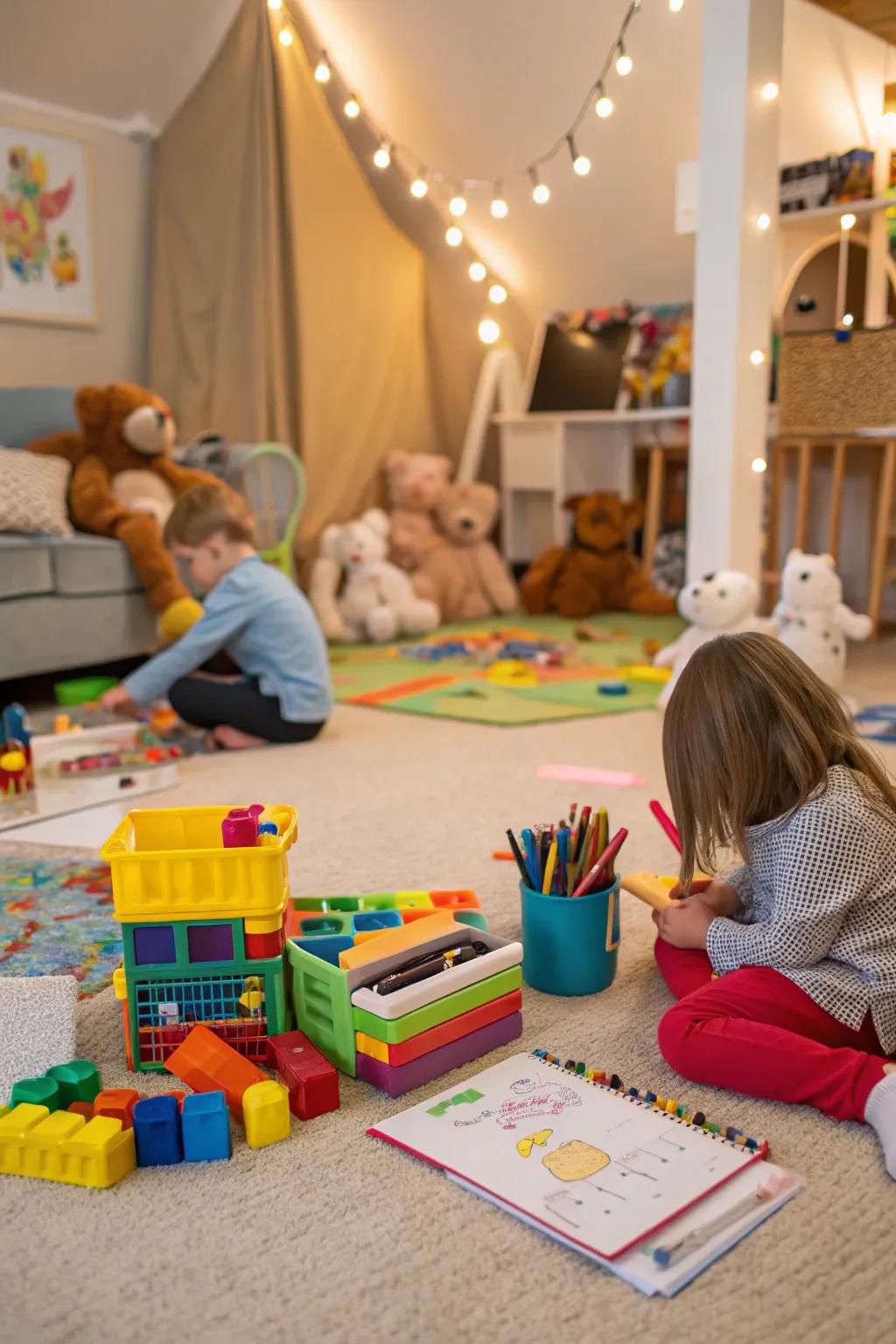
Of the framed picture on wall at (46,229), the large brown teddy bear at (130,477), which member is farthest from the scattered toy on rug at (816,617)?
the framed picture on wall at (46,229)

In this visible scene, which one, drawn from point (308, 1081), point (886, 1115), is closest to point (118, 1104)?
point (308, 1081)

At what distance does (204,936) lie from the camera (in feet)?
4.14

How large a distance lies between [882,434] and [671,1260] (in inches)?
134

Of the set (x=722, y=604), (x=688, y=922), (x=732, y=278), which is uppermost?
(x=732, y=278)

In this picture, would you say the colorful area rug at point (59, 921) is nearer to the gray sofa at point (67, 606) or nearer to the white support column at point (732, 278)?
the gray sofa at point (67, 606)

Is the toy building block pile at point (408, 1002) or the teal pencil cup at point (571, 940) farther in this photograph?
the teal pencil cup at point (571, 940)

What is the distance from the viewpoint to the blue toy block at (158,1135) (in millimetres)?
1113

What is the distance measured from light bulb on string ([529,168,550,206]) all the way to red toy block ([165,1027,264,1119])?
9.39 ft

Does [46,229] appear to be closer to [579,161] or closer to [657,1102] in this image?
[579,161]

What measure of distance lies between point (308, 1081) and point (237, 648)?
1642 millimetres

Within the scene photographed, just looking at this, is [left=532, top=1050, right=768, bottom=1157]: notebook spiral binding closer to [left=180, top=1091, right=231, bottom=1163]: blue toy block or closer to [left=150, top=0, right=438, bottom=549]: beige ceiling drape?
[left=180, top=1091, right=231, bottom=1163]: blue toy block

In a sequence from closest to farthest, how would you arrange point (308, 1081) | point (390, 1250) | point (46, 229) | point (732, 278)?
point (390, 1250), point (308, 1081), point (732, 278), point (46, 229)

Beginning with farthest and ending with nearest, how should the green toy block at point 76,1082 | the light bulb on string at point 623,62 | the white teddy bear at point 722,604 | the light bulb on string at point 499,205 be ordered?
the light bulb on string at point 499,205
the light bulb on string at point 623,62
the white teddy bear at point 722,604
the green toy block at point 76,1082

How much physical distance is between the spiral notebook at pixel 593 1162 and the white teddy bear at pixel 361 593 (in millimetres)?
2941
